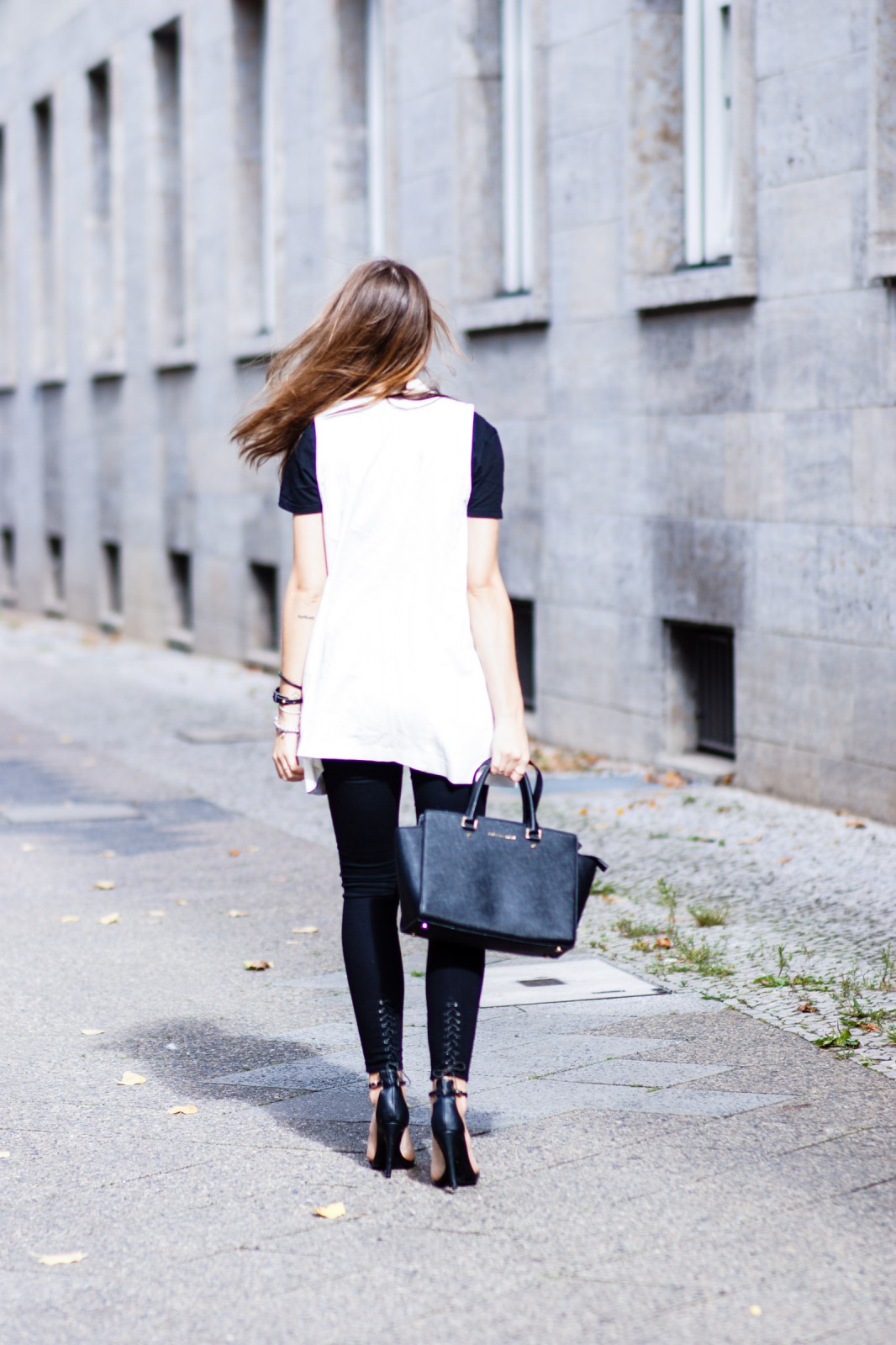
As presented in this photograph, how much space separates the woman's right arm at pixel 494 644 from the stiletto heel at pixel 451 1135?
0.66 m

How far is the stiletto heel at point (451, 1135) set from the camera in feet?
13.3

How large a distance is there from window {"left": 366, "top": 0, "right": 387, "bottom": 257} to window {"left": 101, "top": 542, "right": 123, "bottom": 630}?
7700 millimetres

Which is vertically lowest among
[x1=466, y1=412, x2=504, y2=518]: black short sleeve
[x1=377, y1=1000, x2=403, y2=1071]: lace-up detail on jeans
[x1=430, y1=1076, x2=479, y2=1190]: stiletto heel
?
[x1=430, y1=1076, x2=479, y2=1190]: stiletto heel

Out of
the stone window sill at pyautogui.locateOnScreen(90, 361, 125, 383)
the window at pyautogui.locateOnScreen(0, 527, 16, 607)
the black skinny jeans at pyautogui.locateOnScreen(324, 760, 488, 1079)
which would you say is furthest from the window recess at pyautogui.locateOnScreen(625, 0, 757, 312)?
the window at pyautogui.locateOnScreen(0, 527, 16, 607)

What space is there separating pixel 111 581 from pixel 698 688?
12.7m

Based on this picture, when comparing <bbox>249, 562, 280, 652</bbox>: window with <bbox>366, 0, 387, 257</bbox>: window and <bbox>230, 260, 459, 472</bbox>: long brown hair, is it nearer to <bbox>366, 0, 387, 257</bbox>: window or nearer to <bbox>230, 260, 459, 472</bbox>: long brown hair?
<bbox>366, 0, 387, 257</bbox>: window

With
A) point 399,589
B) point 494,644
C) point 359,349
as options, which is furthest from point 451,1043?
point 359,349

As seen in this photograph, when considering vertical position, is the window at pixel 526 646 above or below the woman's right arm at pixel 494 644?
below

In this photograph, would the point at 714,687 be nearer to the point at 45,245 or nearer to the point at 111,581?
the point at 111,581

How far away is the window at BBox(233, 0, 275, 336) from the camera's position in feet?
56.0

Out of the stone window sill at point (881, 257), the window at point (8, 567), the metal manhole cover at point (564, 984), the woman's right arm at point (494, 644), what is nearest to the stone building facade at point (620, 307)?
the stone window sill at point (881, 257)

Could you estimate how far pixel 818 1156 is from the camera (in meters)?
4.24

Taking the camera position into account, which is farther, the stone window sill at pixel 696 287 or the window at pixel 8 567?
the window at pixel 8 567

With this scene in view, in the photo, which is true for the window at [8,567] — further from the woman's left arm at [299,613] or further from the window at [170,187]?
the woman's left arm at [299,613]
